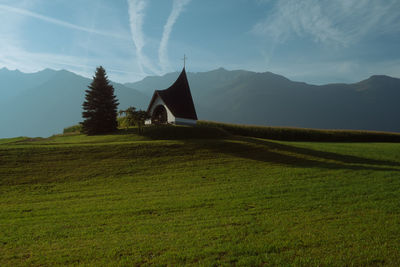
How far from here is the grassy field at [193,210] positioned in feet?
15.9

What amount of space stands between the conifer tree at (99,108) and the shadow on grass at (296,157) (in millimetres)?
14190

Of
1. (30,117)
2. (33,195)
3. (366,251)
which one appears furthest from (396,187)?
(30,117)

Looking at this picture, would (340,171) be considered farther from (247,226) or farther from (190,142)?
(190,142)

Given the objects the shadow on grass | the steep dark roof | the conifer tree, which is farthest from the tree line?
the shadow on grass

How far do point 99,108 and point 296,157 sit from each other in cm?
2267

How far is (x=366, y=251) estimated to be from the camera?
4.74 metres

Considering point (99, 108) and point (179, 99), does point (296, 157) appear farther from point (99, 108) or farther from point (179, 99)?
point (99, 108)

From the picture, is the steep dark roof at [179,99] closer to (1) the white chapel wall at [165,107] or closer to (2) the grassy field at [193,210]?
(1) the white chapel wall at [165,107]

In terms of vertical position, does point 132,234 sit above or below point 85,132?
below

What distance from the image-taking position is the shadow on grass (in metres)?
14.2

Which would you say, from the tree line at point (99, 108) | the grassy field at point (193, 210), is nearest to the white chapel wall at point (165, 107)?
the tree line at point (99, 108)

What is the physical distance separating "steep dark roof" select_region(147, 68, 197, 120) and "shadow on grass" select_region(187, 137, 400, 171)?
1027 centimetres

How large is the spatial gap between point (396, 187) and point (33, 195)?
15.6 m

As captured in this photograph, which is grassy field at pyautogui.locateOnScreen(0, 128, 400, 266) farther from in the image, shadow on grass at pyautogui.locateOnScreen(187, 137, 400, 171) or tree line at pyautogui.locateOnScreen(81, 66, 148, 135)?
tree line at pyautogui.locateOnScreen(81, 66, 148, 135)
